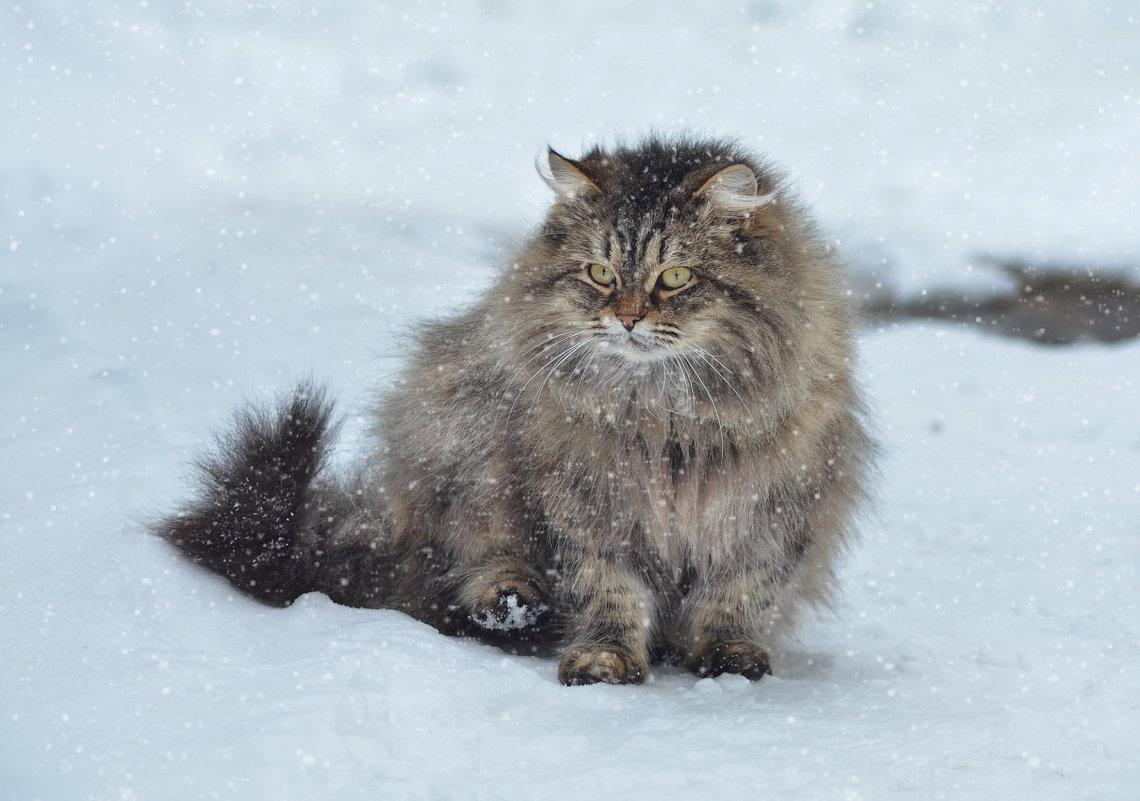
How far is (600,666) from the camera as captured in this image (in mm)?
2494

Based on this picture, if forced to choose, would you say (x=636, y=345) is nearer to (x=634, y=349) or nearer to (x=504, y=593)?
(x=634, y=349)

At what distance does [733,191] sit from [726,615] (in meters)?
1.19

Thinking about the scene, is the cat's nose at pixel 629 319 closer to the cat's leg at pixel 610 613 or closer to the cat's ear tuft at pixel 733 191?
the cat's ear tuft at pixel 733 191

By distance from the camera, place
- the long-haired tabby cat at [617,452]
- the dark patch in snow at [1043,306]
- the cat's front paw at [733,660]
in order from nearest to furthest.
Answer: the long-haired tabby cat at [617,452]
the cat's front paw at [733,660]
the dark patch in snow at [1043,306]

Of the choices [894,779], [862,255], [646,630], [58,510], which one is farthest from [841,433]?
[862,255]

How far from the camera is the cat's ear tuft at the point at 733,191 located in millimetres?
2537

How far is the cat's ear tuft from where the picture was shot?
8.32ft

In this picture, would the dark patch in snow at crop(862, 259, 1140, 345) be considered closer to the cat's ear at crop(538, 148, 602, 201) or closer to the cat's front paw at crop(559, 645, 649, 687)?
the cat's ear at crop(538, 148, 602, 201)

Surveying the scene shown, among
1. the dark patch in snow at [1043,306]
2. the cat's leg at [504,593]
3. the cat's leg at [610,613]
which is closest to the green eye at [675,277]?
the cat's leg at [610,613]

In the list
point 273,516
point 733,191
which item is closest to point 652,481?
point 733,191

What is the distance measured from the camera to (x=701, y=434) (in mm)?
2686

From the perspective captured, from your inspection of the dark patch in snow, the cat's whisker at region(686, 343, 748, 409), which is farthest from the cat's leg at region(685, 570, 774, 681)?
the dark patch in snow

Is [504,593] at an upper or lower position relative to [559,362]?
lower

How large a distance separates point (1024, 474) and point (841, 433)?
2.75 meters
